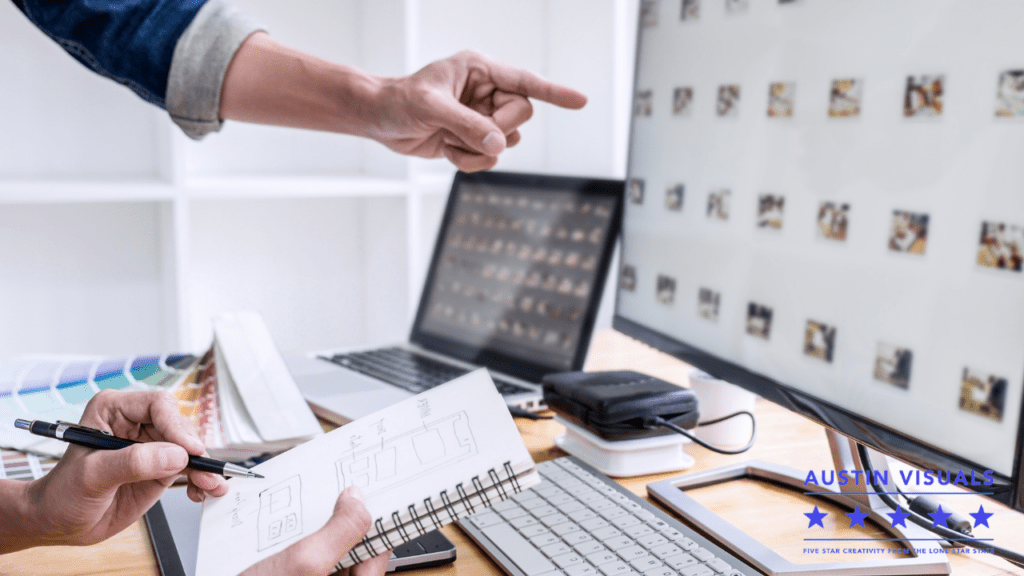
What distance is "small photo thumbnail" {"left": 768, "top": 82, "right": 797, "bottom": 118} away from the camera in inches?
25.0

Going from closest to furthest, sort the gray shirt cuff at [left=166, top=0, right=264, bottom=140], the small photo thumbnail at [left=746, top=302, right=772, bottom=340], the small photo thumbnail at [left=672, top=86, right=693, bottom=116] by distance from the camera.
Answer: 1. the small photo thumbnail at [left=746, top=302, right=772, bottom=340]
2. the small photo thumbnail at [left=672, top=86, right=693, bottom=116]
3. the gray shirt cuff at [left=166, top=0, right=264, bottom=140]

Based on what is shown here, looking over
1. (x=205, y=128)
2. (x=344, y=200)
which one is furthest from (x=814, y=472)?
(x=344, y=200)

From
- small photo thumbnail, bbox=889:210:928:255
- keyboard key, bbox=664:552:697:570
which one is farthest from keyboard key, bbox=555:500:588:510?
small photo thumbnail, bbox=889:210:928:255

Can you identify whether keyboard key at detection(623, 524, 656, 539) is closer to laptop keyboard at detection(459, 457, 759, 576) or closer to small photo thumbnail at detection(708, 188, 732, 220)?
laptop keyboard at detection(459, 457, 759, 576)

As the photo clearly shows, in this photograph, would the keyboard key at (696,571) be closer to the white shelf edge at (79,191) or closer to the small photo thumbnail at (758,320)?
the small photo thumbnail at (758,320)

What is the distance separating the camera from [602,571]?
548 mm

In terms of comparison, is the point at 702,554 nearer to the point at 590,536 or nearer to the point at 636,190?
the point at 590,536

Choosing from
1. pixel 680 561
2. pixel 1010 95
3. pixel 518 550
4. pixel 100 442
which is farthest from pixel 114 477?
pixel 1010 95

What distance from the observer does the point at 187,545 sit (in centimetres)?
63

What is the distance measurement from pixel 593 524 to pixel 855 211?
304mm

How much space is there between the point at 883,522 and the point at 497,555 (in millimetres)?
311

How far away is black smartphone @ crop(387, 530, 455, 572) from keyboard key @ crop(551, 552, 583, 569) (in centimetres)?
8

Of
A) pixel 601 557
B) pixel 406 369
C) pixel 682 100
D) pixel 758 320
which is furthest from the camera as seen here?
pixel 406 369

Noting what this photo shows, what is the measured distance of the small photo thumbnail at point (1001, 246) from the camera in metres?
0.47
